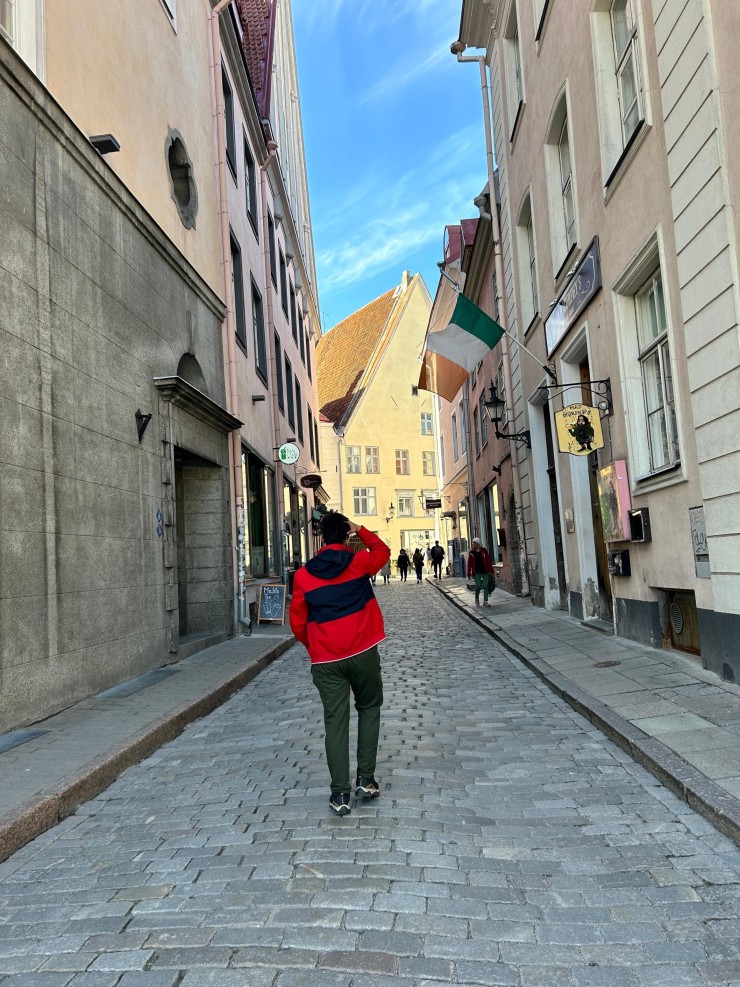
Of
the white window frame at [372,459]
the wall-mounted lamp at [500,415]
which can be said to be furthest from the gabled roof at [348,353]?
the wall-mounted lamp at [500,415]

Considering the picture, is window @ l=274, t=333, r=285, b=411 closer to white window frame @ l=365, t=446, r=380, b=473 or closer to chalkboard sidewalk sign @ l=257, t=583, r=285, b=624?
chalkboard sidewalk sign @ l=257, t=583, r=285, b=624

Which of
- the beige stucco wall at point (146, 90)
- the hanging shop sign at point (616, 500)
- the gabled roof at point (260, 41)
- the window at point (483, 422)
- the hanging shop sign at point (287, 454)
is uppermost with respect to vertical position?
the gabled roof at point (260, 41)

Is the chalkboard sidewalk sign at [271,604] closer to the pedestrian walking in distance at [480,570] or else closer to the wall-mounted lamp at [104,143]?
the pedestrian walking in distance at [480,570]

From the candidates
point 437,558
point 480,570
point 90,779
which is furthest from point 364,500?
point 90,779

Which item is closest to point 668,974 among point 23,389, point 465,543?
point 23,389

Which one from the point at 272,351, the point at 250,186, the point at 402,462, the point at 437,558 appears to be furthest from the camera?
the point at 402,462

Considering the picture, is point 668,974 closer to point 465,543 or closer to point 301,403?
point 301,403

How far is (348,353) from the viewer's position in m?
56.8

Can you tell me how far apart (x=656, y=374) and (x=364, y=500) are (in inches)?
1531

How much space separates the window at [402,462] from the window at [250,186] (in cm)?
2972

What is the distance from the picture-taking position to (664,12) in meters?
7.26

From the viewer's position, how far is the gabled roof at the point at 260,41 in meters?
20.5

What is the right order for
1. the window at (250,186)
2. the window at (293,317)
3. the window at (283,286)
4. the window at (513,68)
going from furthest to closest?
1. the window at (293,317)
2. the window at (283,286)
3. the window at (250,186)
4. the window at (513,68)

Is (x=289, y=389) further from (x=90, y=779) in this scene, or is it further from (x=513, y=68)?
(x=90, y=779)
